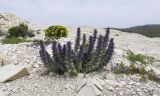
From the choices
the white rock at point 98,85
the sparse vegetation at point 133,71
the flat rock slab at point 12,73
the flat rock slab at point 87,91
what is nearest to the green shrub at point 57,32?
the flat rock slab at point 12,73

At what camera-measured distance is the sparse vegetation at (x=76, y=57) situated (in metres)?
7.79

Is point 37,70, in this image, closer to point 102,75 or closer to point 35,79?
point 35,79

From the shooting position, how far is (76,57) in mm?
8047

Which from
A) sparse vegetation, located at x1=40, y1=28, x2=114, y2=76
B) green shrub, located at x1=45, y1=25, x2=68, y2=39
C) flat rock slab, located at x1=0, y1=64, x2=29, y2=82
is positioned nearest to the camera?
sparse vegetation, located at x1=40, y1=28, x2=114, y2=76

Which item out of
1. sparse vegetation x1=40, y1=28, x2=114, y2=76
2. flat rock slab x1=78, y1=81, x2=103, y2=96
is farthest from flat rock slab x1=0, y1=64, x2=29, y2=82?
flat rock slab x1=78, y1=81, x2=103, y2=96

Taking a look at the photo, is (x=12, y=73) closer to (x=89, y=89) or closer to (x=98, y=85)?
(x=89, y=89)

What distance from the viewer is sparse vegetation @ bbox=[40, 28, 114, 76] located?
779 centimetres

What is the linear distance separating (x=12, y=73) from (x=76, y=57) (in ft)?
5.74

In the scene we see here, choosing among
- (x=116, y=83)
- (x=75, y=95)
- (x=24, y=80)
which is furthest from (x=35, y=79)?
(x=116, y=83)

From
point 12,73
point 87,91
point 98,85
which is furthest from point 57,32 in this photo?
point 87,91

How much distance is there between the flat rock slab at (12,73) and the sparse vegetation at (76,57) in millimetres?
640

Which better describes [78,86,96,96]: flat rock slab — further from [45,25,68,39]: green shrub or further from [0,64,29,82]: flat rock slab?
[45,25,68,39]: green shrub

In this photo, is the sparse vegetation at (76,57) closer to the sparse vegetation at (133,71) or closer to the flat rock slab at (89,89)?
the sparse vegetation at (133,71)

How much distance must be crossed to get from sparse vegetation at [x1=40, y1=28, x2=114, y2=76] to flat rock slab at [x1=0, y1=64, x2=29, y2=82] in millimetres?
640
